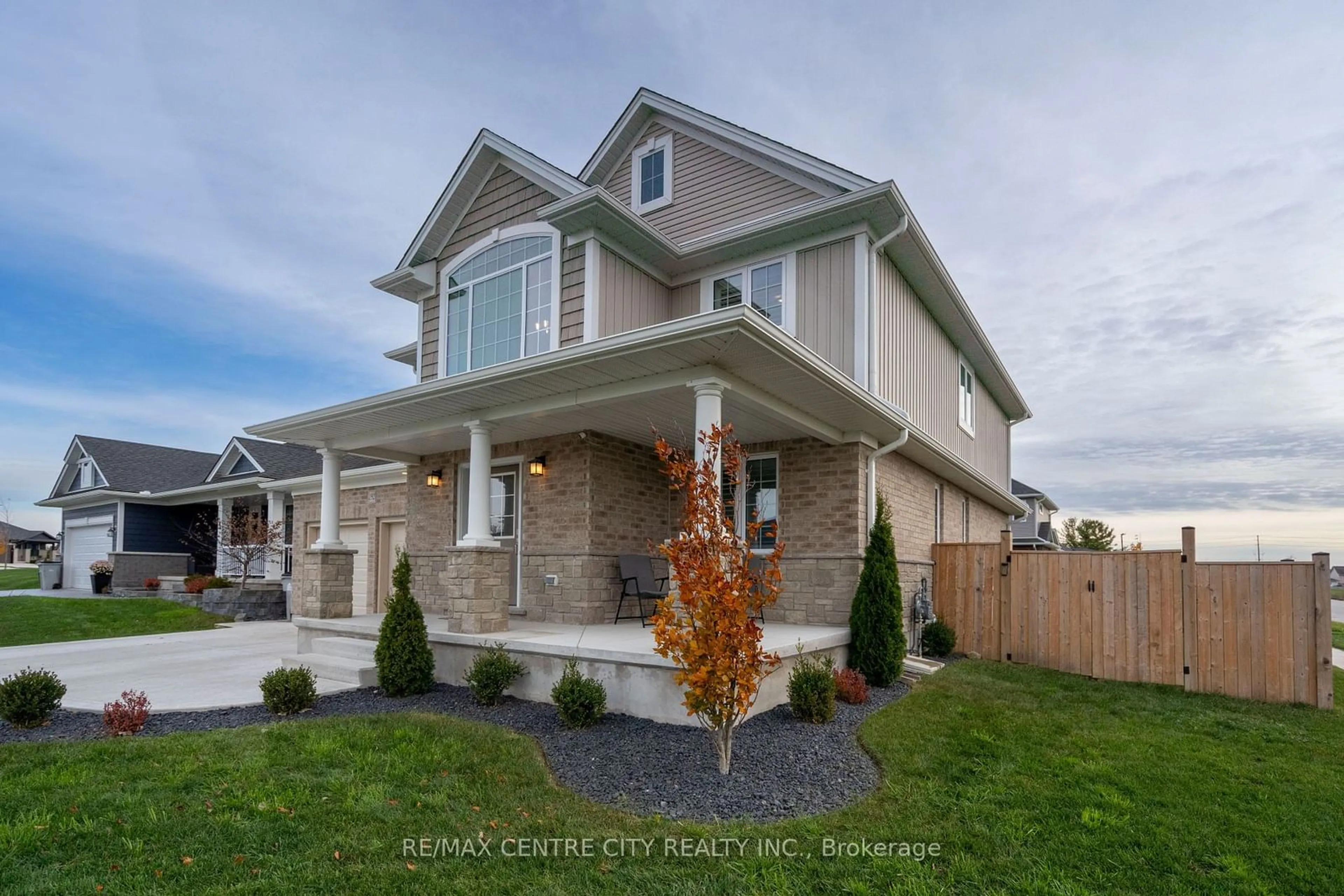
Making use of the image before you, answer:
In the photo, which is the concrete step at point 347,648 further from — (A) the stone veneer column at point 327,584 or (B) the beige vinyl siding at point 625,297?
(B) the beige vinyl siding at point 625,297

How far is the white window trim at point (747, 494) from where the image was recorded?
873cm

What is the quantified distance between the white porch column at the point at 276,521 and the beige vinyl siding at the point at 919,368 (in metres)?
14.0

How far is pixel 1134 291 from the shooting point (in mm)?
12555

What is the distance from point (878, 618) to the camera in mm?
7555

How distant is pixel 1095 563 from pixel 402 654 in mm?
7897

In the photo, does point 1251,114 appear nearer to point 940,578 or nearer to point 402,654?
point 940,578

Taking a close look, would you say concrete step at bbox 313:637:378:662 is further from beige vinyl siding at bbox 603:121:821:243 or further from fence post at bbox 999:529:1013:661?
fence post at bbox 999:529:1013:661

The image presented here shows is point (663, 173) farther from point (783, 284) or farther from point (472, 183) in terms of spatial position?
point (783, 284)

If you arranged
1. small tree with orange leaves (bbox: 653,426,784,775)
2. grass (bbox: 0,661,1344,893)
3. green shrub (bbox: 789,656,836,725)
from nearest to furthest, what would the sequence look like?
grass (bbox: 0,661,1344,893), small tree with orange leaves (bbox: 653,426,784,775), green shrub (bbox: 789,656,836,725)

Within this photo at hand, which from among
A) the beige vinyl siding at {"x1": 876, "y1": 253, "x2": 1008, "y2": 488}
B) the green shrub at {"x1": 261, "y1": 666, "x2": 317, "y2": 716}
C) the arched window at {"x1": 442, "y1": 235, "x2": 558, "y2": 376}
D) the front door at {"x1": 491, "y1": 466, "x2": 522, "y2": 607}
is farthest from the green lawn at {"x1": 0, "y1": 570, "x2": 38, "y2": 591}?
the beige vinyl siding at {"x1": 876, "y1": 253, "x2": 1008, "y2": 488}

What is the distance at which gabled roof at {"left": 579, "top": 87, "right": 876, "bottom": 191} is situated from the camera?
29.4 ft

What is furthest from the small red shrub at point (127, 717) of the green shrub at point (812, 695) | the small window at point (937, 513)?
the small window at point (937, 513)

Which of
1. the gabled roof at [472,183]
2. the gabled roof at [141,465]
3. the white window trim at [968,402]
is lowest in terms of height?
the gabled roof at [141,465]

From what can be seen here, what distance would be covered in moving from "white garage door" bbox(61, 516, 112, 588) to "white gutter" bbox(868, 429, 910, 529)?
Answer: 866 inches
